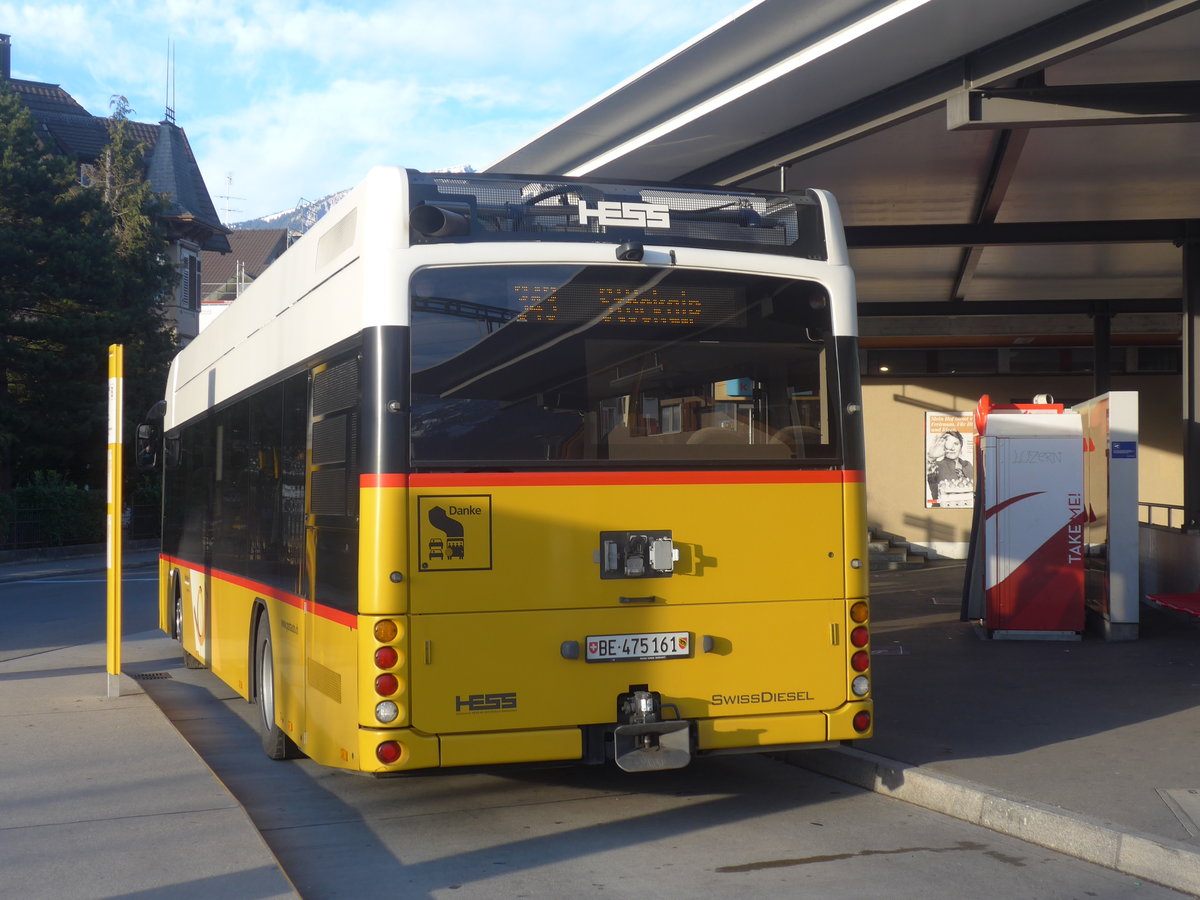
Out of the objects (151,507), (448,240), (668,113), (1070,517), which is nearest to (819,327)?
(448,240)

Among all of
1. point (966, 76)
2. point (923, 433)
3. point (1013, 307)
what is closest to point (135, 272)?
point (923, 433)

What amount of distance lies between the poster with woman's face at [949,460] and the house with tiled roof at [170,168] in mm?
30393

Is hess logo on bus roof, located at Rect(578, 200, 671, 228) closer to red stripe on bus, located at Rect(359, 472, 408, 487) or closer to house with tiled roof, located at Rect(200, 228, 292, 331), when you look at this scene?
red stripe on bus, located at Rect(359, 472, 408, 487)

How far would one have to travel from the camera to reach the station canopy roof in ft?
32.4

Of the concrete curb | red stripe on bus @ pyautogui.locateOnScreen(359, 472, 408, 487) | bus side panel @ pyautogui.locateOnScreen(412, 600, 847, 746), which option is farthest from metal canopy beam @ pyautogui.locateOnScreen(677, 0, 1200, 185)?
red stripe on bus @ pyautogui.locateOnScreen(359, 472, 408, 487)

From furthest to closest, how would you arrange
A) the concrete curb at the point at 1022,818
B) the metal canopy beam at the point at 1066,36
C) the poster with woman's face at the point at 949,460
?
the poster with woman's face at the point at 949,460 → the metal canopy beam at the point at 1066,36 → the concrete curb at the point at 1022,818

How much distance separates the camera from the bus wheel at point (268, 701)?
346 inches

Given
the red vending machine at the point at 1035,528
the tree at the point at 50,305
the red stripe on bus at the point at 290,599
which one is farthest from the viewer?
the tree at the point at 50,305

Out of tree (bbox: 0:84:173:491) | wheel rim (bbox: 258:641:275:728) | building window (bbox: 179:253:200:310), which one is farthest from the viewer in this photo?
building window (bbox: 179:253:200:310)

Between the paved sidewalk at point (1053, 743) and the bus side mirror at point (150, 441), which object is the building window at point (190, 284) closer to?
the bus side mirror at point (150, 441)

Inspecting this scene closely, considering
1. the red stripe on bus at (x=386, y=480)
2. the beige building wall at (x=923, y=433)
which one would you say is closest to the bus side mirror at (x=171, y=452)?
the red stripe on bus at (x=386, y=480)

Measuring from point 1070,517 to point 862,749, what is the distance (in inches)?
237

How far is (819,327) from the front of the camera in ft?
23.7

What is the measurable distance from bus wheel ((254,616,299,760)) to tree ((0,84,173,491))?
2702 cm
